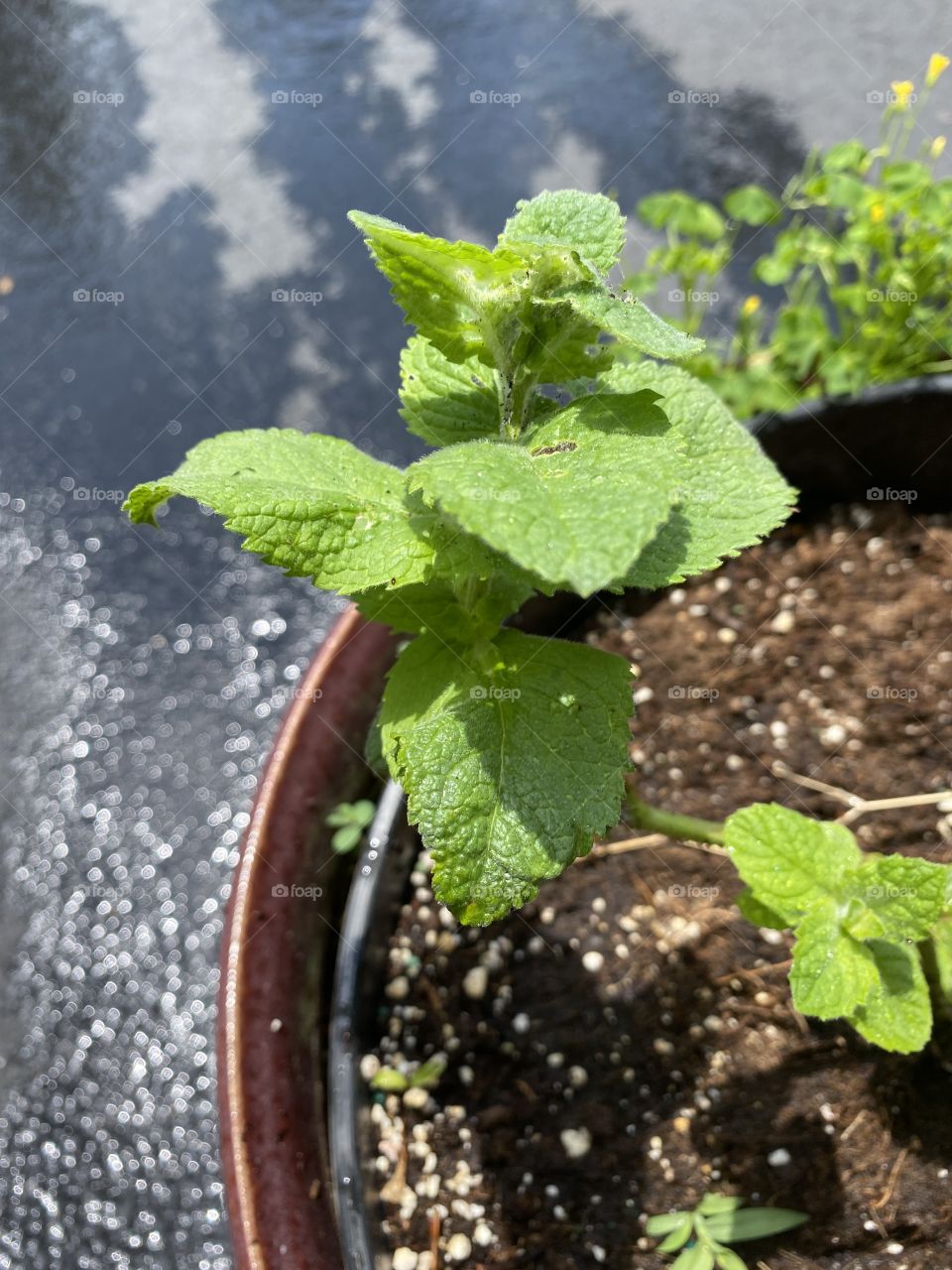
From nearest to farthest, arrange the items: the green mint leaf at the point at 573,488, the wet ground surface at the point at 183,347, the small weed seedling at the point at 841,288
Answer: the green mint leaf at the point at 573,488 → the wet ground surface at the point at 183,347 → the small weed seedling at the point at 841,288

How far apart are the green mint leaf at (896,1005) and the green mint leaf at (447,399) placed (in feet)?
2.15

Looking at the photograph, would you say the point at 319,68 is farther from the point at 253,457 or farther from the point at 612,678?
the point at 612,678

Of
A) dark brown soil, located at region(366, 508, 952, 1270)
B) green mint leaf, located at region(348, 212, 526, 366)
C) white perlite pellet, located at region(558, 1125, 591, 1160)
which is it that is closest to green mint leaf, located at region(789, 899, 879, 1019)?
dark brown soil, located at region(366, 508, 952, 1270)

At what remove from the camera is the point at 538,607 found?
1.41 m

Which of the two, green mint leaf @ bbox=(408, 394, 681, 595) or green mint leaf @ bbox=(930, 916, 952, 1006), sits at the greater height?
green mint leaf @ bbox=(408, 394, 681, 595)

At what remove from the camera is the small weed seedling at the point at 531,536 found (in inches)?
27.8

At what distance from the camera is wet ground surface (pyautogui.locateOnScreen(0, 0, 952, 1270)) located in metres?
1.47

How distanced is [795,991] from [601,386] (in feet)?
1.92

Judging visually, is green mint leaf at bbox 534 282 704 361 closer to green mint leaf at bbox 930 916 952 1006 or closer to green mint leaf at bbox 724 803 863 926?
green mint leaf at bbox 724 803 863 926

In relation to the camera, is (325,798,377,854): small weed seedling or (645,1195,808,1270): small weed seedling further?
(325,798,377,854): small weed seedling

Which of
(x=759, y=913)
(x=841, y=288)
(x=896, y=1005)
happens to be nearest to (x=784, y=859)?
(x=759, y=913)

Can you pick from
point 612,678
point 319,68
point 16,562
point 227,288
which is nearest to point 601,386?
point 612,678

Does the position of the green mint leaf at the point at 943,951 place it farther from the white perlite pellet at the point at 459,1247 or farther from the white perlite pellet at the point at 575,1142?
the white perlite pellet at the point at 459,1247

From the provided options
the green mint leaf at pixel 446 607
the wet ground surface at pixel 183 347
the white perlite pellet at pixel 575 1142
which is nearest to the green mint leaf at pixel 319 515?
the green mint leaf at pixel 446 607
